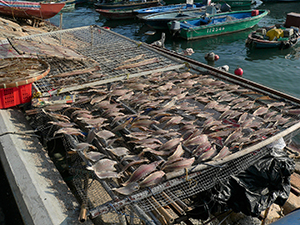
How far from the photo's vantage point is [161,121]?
21.0ft

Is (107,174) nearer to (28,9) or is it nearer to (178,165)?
(178,165)

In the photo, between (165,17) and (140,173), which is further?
(165,17)

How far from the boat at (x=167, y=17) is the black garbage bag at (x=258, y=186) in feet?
74.3

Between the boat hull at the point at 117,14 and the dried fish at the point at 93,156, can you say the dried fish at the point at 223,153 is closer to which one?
the dried fish at the point at 93,156

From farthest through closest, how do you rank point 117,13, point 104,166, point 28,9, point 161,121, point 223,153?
point 117,13 → point 28,9 → point 161,121 → point 223,153 → point 104,166

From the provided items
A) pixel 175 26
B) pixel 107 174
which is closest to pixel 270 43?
pixel 175 26

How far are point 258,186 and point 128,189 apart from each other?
8.88 ft

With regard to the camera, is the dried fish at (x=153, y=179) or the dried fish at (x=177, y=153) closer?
the dried fish at (x=153, y=179)

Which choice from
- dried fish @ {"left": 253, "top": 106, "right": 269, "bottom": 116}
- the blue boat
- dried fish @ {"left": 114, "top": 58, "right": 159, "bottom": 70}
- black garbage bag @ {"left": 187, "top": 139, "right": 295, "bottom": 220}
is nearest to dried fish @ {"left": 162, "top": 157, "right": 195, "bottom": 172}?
black garbage bag @ {"left": 187, "top": 139, "right": 295, "bottom": 220}

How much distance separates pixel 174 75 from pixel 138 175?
5397mm

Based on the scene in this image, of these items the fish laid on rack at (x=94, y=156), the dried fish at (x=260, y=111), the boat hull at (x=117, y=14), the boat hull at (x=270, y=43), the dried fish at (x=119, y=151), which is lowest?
the fish laid on rack at (x=94, y=156)

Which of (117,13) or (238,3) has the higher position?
(238,3)

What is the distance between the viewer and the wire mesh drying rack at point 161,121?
4547 millimetres

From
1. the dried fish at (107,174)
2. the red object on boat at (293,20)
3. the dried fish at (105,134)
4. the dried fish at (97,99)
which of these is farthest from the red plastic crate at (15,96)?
the red object on boat at (293,20)
